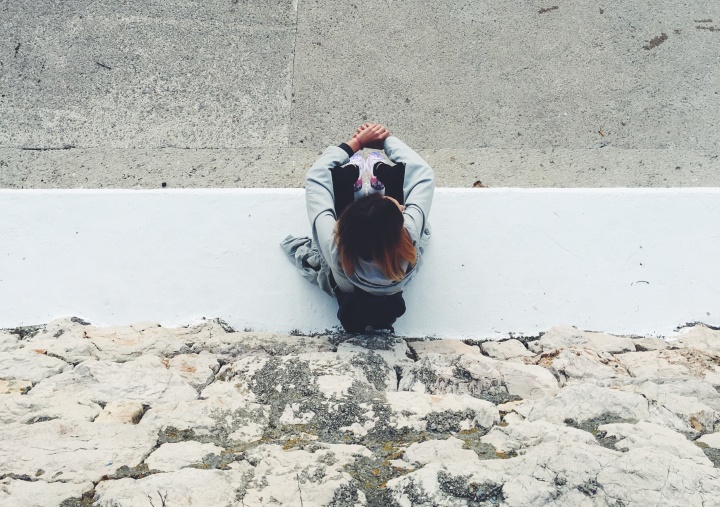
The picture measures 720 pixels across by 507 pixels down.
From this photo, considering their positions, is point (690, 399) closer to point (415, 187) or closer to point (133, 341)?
point (415, 187)

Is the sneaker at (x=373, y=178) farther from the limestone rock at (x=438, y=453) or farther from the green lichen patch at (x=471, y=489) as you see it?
the green lichen patch at (x=471, y=489)

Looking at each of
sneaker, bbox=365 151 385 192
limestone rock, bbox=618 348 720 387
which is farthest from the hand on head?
limestone rock, bbox=618 348 720 387

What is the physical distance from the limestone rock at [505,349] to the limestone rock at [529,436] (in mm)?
642

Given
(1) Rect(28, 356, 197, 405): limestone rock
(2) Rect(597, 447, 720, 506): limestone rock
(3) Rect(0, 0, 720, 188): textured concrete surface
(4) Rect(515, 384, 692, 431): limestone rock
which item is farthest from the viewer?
(3) Rect(0, 0, 720, 188): textured concrete surface

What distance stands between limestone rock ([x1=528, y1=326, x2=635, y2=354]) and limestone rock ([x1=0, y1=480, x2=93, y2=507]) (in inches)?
75.1

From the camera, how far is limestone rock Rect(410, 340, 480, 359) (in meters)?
2.88

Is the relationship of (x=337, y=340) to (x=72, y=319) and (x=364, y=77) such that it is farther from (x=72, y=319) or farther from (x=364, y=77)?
(x=364, y=77)

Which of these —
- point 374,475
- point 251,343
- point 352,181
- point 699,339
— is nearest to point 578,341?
point 699,339

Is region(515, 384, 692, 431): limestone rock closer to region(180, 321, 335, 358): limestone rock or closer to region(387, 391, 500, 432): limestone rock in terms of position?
region(387, 391, 500, 432): limestone rock

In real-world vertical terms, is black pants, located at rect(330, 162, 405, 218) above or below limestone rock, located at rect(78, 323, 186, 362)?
above

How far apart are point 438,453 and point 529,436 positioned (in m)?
0.32

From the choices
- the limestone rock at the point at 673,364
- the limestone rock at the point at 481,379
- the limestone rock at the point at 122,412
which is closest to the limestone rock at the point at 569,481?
the limestone rock at the point at 481,379

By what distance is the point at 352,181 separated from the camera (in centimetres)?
294

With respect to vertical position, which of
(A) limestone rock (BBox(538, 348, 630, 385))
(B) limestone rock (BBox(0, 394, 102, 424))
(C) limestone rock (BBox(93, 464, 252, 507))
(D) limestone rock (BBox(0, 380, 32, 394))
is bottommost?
(C) limestone rock (BBox(93, 464, 252, 507))
